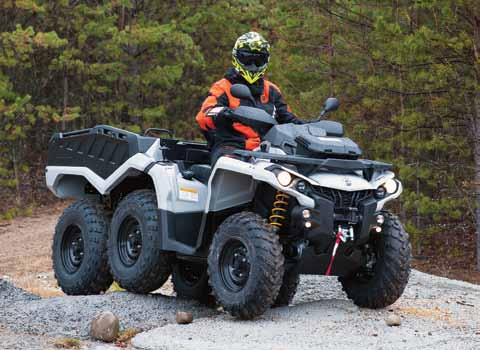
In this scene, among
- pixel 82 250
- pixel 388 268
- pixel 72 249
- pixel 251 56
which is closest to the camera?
pixel 388 268

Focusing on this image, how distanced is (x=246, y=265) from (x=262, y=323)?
514 millimetres

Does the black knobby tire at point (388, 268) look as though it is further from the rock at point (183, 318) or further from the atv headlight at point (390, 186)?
the rock at point (183, 318)

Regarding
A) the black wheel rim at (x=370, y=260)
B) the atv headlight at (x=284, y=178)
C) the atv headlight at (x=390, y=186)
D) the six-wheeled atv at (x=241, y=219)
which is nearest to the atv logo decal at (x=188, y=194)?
the six-wheeled atv at (x=241, y=219)

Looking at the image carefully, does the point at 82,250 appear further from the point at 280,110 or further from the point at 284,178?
the point at 284,178

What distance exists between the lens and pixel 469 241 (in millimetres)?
22016

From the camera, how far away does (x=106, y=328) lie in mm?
7762

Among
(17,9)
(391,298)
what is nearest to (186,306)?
(391,298)

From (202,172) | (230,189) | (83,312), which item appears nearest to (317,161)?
(230,189)

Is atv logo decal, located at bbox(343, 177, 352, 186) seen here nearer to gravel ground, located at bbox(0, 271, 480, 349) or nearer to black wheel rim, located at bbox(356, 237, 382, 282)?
black wheel rim, located at bbox(356, 237, 382, 282)

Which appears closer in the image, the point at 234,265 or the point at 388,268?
the point at 234,265

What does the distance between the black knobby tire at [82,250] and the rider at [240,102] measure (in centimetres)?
160

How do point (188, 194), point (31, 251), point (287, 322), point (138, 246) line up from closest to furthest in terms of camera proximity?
point (287, 322), point (188, 194), point (138, 246), point (31, 251)

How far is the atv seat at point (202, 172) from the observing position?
361 inches

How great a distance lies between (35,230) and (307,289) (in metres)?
11.7
